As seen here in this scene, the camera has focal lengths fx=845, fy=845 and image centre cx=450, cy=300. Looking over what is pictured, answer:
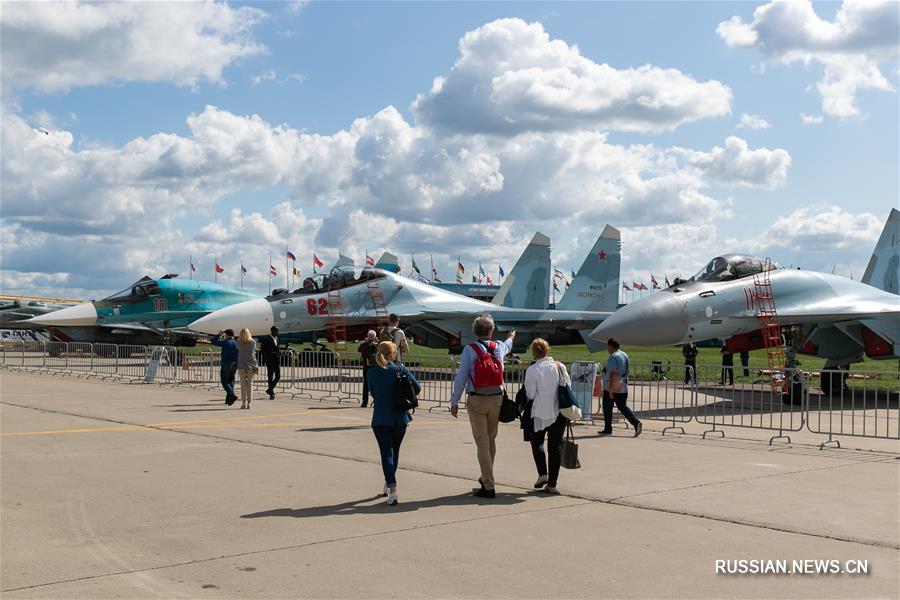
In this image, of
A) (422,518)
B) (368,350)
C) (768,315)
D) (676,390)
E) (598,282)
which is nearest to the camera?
(422,518)

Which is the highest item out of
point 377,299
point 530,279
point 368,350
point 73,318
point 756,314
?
point 530,279

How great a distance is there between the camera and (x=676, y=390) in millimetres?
22312

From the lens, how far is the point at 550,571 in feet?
18.0

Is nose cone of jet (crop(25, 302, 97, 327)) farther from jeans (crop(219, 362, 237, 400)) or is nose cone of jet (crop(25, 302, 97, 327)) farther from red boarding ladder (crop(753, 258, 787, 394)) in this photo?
red boarding ladder (crop(753, 258, 787, 394))

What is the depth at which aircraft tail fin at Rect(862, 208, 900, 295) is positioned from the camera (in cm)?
2502

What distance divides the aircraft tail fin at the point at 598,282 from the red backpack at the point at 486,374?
24.4m

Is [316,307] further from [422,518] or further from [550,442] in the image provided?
[422,518]

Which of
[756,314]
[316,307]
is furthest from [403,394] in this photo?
[316,307]

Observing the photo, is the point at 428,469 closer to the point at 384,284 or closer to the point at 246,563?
the point at 246,563

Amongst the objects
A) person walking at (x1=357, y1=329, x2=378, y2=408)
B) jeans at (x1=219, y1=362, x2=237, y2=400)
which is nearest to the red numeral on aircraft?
jeans at (x1=219, y1=362, x2=237, y2=400)

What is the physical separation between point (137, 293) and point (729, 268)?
23606 millimetres

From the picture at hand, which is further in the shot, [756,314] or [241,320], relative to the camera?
[241,320]

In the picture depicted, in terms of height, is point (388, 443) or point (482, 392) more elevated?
point (482, 392)

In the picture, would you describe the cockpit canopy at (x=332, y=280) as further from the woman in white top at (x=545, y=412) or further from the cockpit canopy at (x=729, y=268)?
the woman in white top at (x=545, y=412)
